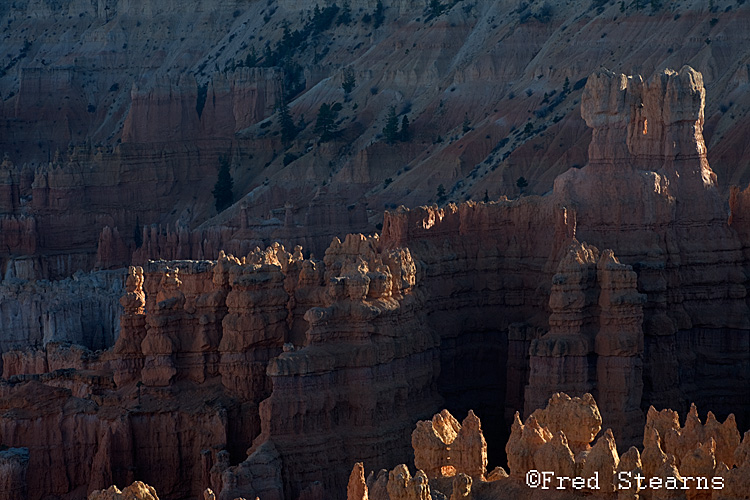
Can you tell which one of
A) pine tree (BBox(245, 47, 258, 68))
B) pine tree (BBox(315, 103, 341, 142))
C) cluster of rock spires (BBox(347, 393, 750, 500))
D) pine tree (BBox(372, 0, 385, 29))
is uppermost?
pine tree (BBox(372, 0, 385, 29))

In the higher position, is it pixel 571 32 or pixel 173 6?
pixel 173 6

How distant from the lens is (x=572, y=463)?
35688mm

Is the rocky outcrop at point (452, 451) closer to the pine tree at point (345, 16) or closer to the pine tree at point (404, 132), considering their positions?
the pine tree at point (404, 132)

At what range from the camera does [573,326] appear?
5188cm

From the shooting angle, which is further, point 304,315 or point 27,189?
point 27,189

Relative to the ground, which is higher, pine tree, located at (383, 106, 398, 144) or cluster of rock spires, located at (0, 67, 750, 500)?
pine tree, located at (383, 106, 398, 144)

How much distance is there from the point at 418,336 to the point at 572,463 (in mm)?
17332

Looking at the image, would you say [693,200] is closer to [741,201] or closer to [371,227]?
[741,201]

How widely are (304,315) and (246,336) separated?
1770mm

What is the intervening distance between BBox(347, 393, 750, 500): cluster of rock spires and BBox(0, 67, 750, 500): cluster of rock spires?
30.9ft

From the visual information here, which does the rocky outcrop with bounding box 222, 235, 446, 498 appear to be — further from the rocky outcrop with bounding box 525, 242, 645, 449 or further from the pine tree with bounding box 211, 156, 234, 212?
the pine tree with bounding box 211, 156, 234, 212

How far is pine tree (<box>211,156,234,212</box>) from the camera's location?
356 ft

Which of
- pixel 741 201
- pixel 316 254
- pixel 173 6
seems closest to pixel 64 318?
pixel 316 254

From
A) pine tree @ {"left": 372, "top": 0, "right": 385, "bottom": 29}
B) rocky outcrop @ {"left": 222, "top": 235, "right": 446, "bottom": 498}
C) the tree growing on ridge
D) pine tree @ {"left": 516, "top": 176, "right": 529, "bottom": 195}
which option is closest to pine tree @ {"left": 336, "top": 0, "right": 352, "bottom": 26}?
pine tree @ {"left": 372, "top": 0, "right": 385, "bottom": 29}
